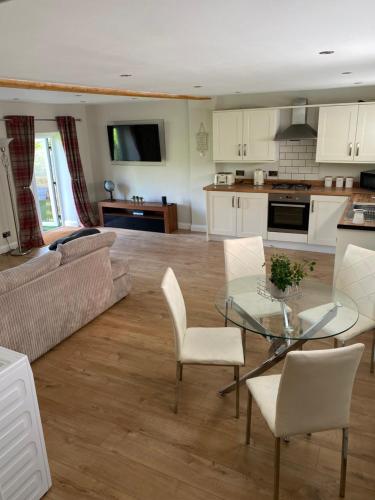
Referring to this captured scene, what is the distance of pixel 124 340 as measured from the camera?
360 cm

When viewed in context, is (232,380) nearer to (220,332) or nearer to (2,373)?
(220,332)

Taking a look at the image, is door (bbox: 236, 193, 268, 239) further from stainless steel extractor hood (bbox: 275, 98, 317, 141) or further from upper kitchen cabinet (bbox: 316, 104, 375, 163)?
upper kitchen cabinet (bbox: 316, 104, 375, 163)

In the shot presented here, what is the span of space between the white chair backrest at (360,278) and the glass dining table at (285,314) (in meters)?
0.29

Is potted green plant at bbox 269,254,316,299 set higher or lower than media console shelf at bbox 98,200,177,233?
higher

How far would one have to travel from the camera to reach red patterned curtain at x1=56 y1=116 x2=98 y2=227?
7008 millimetres

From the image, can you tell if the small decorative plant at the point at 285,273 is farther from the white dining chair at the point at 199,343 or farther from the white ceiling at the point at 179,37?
the white ceiling at the point at 179,37

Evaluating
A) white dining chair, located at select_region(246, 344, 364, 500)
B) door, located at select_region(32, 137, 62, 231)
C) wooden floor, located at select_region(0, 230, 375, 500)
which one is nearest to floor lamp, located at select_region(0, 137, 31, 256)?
door, located at select_region(32, 137, 62, 231)

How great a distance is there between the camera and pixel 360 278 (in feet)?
9.85

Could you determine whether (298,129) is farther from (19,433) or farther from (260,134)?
(19,433)

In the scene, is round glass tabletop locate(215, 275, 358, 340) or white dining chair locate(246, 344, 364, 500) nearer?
white dining chair locate(246, 344, 364, 500)

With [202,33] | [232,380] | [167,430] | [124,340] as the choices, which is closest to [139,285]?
[124,340]

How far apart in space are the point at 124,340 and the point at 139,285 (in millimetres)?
1297

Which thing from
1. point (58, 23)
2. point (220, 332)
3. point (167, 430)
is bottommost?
point (167, 430)

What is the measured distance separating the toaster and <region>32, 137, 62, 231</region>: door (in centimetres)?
336
